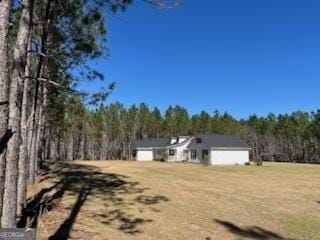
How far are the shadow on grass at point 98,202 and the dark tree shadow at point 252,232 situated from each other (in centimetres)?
251

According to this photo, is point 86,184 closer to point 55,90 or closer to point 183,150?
point 55,90

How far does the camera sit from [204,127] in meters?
104

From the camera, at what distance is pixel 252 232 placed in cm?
1349

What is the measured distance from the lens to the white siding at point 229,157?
6091 cm

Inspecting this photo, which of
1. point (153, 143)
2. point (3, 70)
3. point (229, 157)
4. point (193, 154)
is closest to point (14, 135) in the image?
point (3, 70)

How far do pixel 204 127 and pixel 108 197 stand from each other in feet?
283

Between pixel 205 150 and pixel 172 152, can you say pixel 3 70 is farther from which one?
pixel 172 152

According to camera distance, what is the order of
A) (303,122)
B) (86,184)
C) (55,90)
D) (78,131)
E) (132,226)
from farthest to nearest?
(303,122)
(78,131)
(55,90)
(86,184)
(132,226)

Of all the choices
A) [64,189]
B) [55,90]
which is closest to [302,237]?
[64,189]

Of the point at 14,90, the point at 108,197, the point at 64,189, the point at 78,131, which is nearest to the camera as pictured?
the point at 14,90

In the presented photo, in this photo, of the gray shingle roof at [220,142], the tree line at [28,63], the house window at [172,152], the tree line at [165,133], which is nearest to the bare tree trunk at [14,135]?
the tree line at [28,63]

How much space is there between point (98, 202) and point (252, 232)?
588 cm

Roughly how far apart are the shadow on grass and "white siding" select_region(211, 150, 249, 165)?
125 feet
